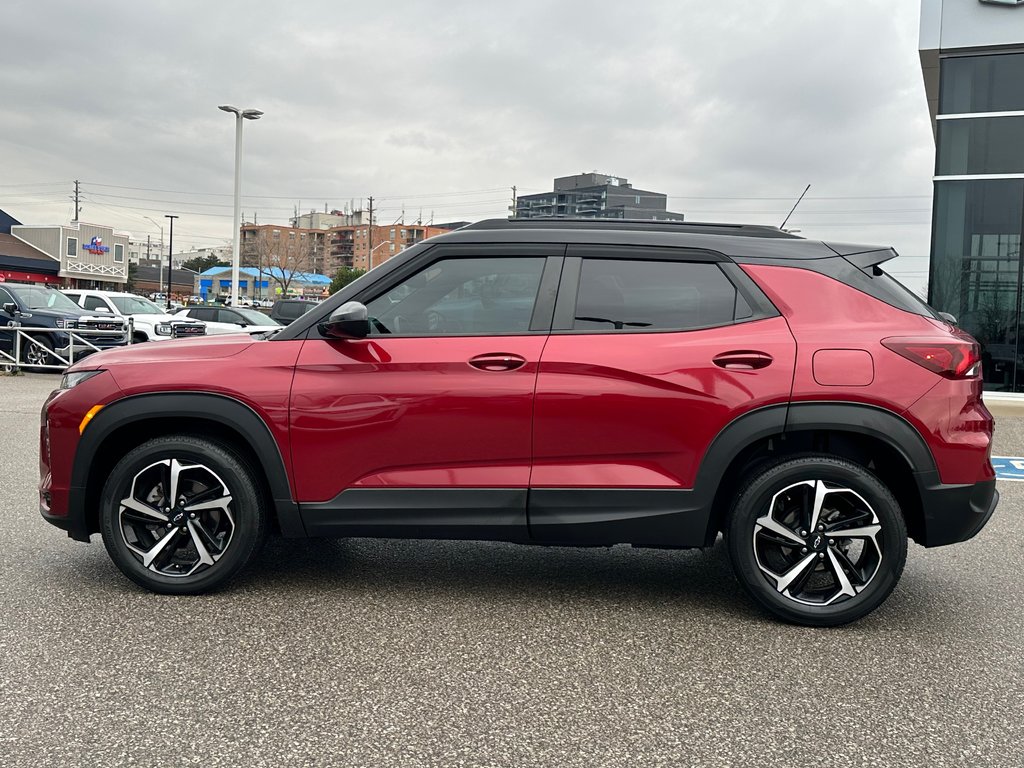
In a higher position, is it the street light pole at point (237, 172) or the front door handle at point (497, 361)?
the street light pole at point (237, 172)

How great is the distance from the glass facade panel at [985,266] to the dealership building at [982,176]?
0.02 meters

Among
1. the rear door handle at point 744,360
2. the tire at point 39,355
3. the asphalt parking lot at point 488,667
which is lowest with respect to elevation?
the asphalt parking lot at point 488,667

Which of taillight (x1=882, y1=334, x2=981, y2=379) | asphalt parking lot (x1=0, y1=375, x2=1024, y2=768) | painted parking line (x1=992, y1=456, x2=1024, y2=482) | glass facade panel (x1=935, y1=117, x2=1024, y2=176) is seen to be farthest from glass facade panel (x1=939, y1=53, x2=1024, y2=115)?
taillight (x1=882, y1=334, x2=981, y2=379)

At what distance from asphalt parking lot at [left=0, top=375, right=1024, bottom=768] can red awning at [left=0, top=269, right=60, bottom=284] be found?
75428 millimetres

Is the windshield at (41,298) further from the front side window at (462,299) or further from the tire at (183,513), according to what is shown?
the front side window at (462,299)

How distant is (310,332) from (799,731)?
8.59ft

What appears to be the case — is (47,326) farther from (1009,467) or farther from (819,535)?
(819,535)

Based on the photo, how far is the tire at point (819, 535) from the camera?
4.01 metres

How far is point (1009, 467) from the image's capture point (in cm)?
941

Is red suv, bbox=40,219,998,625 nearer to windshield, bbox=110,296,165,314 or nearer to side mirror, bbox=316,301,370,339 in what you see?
side mirror, bbox=316,301,370,339

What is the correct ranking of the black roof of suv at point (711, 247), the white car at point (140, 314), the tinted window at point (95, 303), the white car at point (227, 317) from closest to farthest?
the black roof of suv at point (711, 247) < the white car at point (140, 314) < the tinted window at point (95, 303) < the white car at point (227, 317)

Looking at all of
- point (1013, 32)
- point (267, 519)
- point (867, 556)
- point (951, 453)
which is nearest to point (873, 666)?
point (867, 556)

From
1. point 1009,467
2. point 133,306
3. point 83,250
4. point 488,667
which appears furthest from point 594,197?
point 488,667

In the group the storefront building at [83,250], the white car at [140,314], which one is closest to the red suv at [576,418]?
the white car at [140,314]
